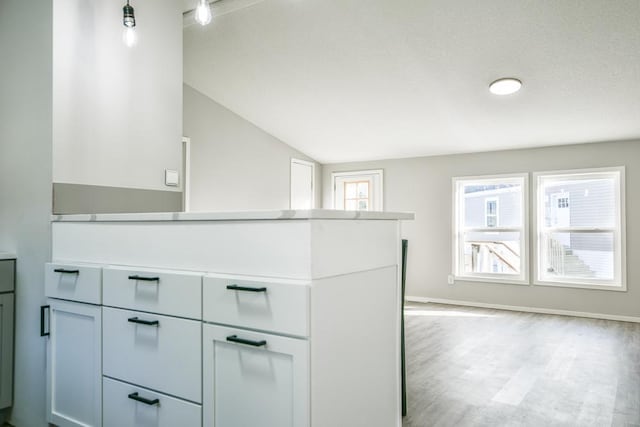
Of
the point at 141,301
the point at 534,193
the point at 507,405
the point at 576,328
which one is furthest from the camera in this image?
the point at 534,193

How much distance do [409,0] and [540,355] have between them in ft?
9.72

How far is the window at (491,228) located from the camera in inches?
208

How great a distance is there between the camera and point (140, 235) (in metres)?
1.67

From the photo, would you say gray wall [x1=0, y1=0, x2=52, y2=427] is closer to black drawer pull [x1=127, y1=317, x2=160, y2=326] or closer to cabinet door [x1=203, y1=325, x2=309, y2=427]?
black drawer pull [x1=127, y1=317, x2=160, y2=326]

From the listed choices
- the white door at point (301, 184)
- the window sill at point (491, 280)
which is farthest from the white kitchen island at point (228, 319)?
the white door at point (301, 184)

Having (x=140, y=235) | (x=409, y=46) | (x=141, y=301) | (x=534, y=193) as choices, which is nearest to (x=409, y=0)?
(x=409, y=46)

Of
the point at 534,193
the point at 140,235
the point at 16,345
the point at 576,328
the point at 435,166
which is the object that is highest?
the point at 435,166

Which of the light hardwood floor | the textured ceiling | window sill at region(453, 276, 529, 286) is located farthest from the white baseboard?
the textured ceiling

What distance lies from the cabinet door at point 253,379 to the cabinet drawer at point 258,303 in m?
0.03

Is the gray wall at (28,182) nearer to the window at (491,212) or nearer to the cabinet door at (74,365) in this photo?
the cabinet door at (74,365)

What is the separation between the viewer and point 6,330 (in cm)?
208

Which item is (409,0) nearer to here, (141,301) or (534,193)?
(141,301)

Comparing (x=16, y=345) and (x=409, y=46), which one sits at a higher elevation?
(x=409, y=46)

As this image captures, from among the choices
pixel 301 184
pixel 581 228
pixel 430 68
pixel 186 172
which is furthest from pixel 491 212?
pixel 186 172
